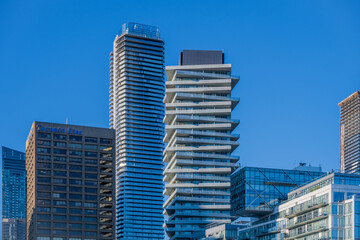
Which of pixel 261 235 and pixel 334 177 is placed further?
pixel 261 235

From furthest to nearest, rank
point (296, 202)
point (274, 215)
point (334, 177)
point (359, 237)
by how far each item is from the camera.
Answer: point (274, 215)
point (296, 202)
point (334, 177)
point (359, 237)

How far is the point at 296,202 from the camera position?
583 ft

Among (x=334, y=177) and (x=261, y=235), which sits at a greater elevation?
Answer: (x=334, y=177)

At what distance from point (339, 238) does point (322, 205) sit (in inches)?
331

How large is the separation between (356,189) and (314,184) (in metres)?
12.0

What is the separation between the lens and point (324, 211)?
530ft

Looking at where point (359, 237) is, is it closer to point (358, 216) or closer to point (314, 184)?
point (358, 216)

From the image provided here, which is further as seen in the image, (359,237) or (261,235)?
(261,235)

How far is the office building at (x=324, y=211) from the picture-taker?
157000 millimetres

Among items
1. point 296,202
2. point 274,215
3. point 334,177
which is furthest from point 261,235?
point 334,177

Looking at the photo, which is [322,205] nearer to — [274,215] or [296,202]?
[296,202]

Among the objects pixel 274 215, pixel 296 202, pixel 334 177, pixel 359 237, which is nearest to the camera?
pixel 359 237

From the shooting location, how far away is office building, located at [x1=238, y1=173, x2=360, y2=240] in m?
157

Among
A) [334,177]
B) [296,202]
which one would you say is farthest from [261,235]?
[334,177]
